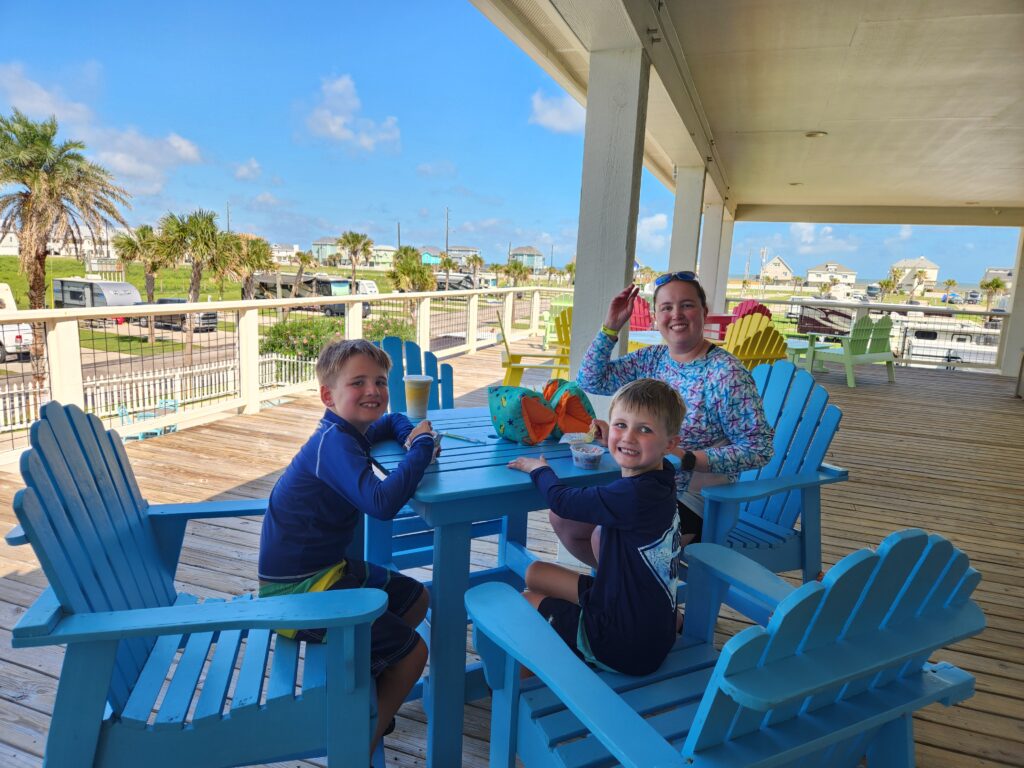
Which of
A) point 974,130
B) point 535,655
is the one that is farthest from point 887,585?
point 974,130

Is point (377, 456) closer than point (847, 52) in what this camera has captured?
Yes

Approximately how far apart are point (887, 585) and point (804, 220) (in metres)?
12.8

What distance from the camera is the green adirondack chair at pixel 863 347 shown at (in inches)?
322

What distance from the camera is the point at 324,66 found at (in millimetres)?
143250

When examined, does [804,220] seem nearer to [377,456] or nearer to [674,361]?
[674,361]

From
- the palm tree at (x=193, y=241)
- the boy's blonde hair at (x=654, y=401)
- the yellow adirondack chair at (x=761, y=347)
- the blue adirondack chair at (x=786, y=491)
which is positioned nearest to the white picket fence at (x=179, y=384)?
the yellow adirondack chair at (x=761, y=347)

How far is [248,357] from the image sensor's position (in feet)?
17.1

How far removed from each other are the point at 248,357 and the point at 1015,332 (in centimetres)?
1150

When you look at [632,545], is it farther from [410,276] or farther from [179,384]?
[410,276]

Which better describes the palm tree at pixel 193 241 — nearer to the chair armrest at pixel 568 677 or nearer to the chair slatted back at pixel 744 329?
the chair slatted back at pixel 744 329

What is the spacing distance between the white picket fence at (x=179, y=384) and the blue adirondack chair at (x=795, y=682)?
4540mm

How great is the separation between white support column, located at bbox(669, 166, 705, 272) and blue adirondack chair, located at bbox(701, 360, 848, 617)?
4.57 meters

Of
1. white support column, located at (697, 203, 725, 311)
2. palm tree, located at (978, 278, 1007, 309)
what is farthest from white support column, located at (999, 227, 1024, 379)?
palm tree, located at (978, 278, 1007, 309)

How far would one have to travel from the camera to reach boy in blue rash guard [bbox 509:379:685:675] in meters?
1.36
